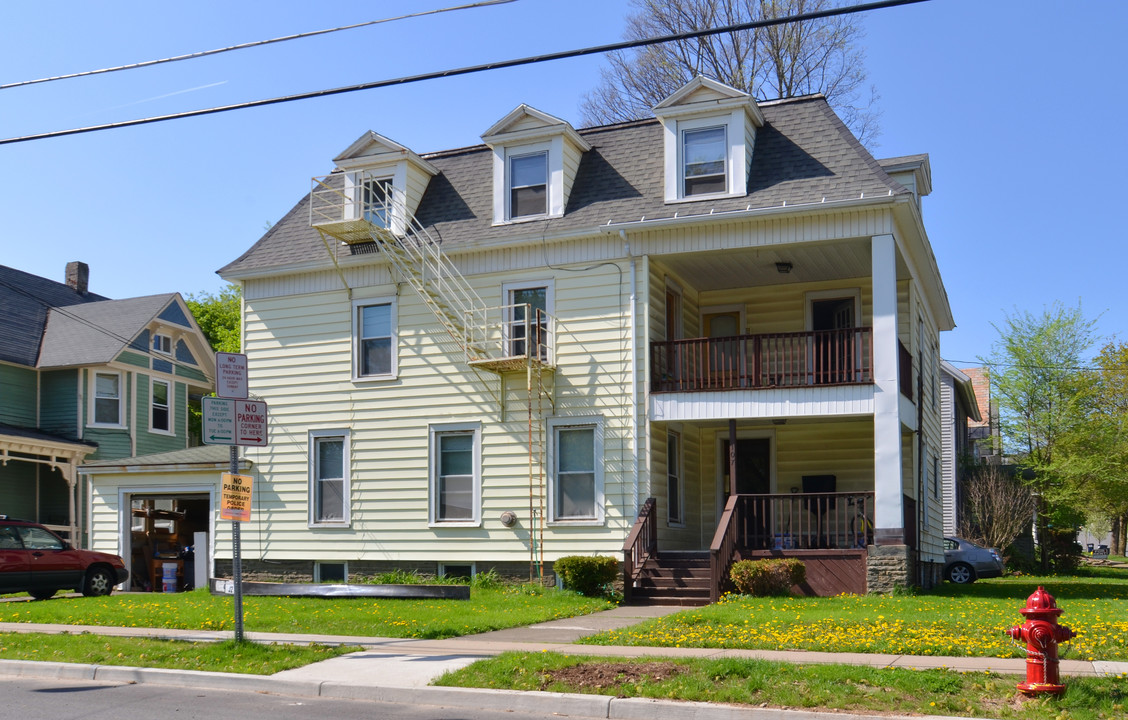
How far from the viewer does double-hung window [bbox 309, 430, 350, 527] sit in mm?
→ 22438

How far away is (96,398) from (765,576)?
22.0 meters

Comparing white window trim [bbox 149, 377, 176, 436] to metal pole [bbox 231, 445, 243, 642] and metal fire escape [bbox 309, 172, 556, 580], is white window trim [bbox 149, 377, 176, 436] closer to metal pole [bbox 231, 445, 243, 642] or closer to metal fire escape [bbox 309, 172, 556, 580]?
metal fire escape [bbox 309, 172, 556, 580]

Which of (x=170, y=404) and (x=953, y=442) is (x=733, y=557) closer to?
(x=953, y=442)

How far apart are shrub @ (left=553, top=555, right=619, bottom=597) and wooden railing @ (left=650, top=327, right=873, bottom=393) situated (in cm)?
337

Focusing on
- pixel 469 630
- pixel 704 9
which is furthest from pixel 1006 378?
pixel 469 630

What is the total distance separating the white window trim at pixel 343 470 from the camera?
22.3 meters

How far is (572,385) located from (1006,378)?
881 inches

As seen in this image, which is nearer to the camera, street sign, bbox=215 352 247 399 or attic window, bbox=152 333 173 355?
street sign, bbox=215 352 247 399

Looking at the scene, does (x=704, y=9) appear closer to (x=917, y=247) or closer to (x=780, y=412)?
(x=917, y=247)

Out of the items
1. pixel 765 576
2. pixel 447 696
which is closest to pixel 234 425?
pixel 447 696

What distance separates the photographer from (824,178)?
1947 centimetres

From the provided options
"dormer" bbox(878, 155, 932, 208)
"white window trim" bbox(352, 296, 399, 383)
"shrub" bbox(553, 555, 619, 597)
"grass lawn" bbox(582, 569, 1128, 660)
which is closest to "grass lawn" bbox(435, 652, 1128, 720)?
"grass lawn" bbox(582, 569, 1128, 660)

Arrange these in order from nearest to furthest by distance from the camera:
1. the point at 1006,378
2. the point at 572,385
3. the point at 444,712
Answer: the point at 444,712, the point at 572,385, the point at 1006,378

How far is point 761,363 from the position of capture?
65.1 ft
